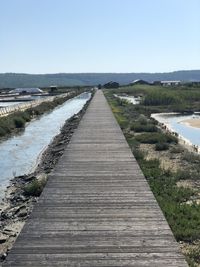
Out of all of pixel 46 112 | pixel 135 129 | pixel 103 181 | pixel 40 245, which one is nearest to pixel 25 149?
pixel 135 129

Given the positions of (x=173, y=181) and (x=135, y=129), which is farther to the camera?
(x=135, y=129)

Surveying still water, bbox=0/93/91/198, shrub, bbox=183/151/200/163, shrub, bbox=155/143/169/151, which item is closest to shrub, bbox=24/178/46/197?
still water, bbox=0/93/91/198

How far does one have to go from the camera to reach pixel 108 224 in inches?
349

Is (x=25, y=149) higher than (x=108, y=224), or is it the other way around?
(x=108, y=224)

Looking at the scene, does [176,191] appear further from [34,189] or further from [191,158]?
[191,158]

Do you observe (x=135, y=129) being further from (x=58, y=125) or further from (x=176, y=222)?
(x=176, y=222)

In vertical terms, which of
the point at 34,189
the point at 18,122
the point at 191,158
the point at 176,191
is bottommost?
the point at 18,122

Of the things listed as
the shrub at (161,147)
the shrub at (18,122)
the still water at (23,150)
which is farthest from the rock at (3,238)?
the shrub at (18,122)

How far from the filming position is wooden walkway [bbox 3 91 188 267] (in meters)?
7.26

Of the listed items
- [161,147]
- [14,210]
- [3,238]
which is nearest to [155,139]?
[161,147]

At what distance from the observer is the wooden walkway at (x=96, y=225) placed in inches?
286

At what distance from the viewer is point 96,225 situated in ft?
28.9

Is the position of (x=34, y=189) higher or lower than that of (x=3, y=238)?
lower

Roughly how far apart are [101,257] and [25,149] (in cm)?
2041
